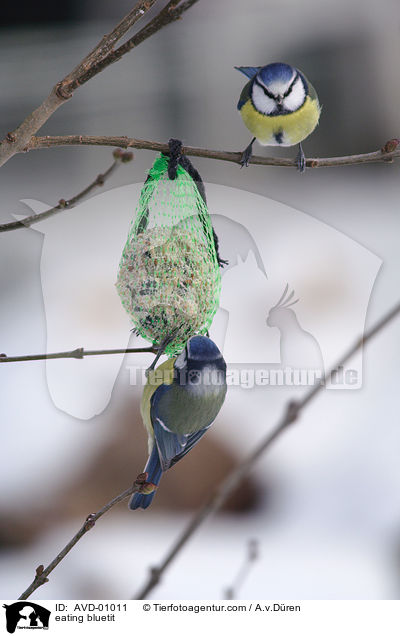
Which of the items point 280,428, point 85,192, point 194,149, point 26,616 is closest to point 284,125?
point 194,149

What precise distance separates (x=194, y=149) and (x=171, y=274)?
174 millimetres

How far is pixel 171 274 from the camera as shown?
903 mm

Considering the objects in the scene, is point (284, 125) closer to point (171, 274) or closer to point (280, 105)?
point (280, 105)

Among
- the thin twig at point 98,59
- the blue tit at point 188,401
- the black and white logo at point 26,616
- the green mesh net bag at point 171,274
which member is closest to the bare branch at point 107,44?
the thin twig at point 98,59

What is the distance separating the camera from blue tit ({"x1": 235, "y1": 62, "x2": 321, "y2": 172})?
3.30 feet

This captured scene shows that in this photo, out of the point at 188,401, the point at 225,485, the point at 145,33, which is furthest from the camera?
the point at 188,401

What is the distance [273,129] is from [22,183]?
2.10 m

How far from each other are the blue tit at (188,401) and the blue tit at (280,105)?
0.37 m

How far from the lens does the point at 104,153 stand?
3076mm

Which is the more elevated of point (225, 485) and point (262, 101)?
point (262, 101)

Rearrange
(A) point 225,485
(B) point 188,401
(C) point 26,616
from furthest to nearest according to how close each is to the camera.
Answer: (C) point 26,616, (B) point 188,401, (A) point 225,485

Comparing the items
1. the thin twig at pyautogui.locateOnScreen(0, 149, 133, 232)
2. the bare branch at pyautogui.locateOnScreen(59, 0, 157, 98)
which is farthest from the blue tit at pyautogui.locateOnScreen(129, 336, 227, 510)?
the bare branch at pyautogui.locateOnScreen(59, 0, 157, 98)

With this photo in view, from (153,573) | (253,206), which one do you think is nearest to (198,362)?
(153,573)

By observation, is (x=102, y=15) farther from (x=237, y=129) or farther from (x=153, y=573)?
(x=153, y=573)
